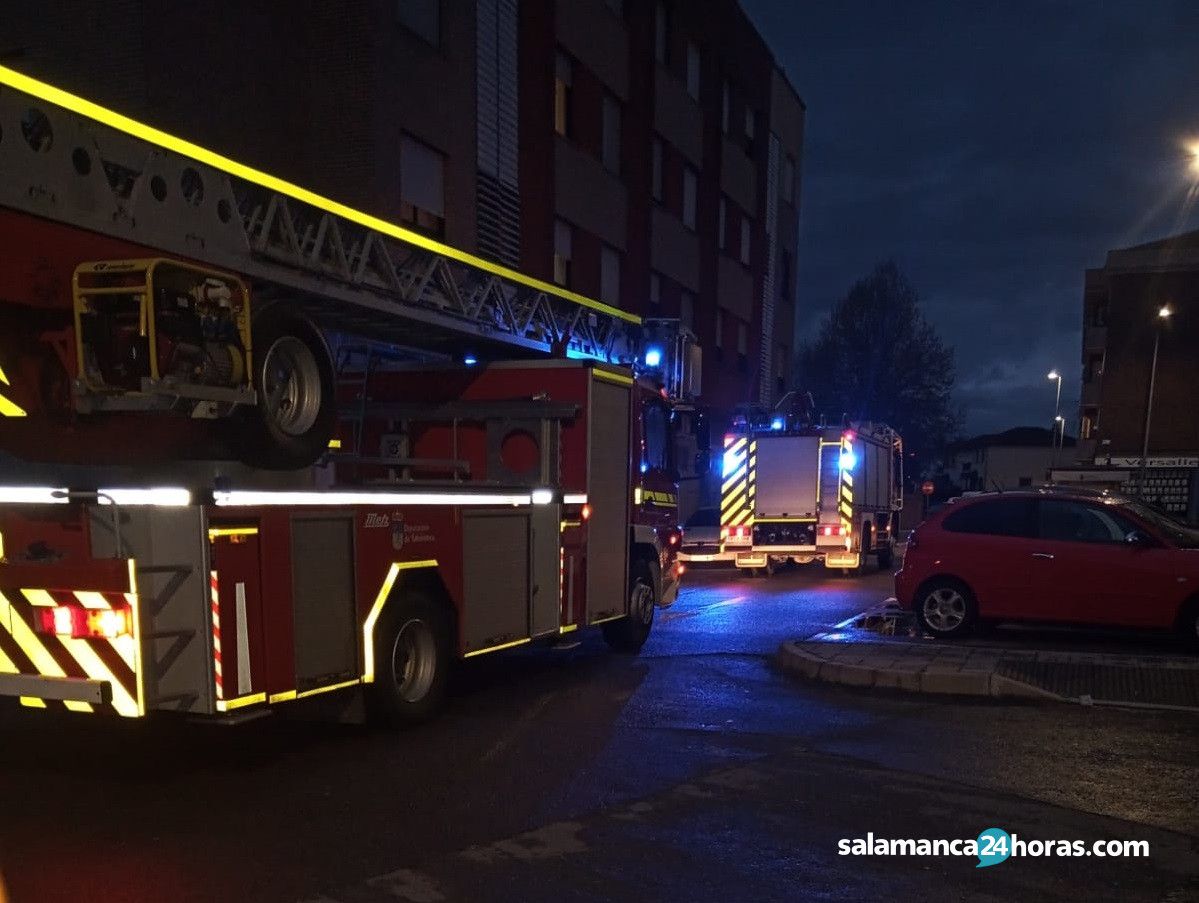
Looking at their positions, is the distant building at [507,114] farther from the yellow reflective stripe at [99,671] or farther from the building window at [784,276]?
the yellow reflective stripe at [99,671]

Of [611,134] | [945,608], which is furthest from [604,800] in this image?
[611,134]

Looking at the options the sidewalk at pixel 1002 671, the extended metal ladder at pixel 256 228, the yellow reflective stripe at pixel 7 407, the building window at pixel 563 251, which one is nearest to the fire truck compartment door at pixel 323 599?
the yellow reflective stripe at pixel 7 407

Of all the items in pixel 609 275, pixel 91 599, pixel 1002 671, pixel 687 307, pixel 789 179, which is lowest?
pixel 1002 671

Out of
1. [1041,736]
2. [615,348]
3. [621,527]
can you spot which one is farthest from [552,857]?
[615,348]

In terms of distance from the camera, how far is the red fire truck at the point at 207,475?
17.2ft

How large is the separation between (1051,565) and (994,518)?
0.78m

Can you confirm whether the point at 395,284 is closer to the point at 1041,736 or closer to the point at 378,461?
the point at 378,461

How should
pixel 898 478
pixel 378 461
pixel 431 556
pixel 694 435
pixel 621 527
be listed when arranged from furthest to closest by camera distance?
1. pixel 898 478
2. pixel 694 435
3. pixel 621 527
4. pixel 378 461
5. pixel 431 556

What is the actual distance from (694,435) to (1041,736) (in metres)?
5.78

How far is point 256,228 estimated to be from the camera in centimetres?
750

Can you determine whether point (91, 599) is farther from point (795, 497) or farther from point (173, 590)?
point (795, 497)

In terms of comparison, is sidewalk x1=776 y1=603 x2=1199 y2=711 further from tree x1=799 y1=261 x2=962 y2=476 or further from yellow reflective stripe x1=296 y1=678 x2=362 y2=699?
tree x1=799 y1=261 x2=962 y2=476

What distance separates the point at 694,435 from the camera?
11.8 metres

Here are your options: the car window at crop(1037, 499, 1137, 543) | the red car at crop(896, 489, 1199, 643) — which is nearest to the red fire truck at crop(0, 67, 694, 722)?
the red car at crop(896, 489, 1199, 643)
